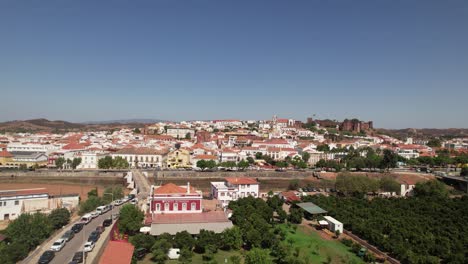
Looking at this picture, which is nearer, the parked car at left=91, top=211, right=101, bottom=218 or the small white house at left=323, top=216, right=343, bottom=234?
the parked car at left=91, top=211, right=101, bottom=218

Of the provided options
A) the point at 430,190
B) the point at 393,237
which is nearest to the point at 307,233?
the point at 393,237

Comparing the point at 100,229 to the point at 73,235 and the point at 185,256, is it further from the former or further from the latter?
the point at 185,256

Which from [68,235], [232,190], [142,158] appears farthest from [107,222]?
[142,158]

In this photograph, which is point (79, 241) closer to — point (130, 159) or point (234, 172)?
point (234, 172)

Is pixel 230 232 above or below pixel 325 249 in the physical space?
above

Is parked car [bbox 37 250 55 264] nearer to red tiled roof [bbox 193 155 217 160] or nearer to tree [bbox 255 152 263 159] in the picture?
red tiled roof [bbox 193 155 217 160]

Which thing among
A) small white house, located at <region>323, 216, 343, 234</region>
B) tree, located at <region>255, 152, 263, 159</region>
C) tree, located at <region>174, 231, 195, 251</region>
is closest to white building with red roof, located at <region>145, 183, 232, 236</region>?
tree, located at <region>174, 231, 195, 251</region>
